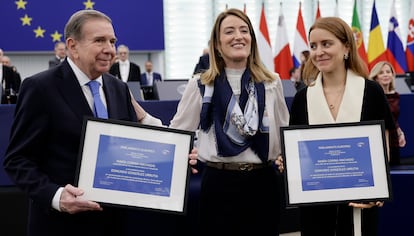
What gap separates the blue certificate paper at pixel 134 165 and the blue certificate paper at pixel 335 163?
489 mm

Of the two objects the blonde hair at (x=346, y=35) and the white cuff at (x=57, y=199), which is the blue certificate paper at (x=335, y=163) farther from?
the white cuff at (x=57, y=199)

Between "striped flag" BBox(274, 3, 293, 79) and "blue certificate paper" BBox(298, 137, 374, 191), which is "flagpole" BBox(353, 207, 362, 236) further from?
"striped flag" BBox(274, 3, 293, 79)

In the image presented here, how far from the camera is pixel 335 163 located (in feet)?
6.73

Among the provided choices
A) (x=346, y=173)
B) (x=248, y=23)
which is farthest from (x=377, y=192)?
(x=248, y=23)

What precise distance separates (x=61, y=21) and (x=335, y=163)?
1176 cm

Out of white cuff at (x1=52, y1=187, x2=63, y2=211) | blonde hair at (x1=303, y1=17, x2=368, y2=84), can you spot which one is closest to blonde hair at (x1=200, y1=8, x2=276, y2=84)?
blonde hair at (x1=303, y1=17, x2=368, y2=84)

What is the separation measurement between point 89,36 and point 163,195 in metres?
0.59

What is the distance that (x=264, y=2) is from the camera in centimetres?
1516

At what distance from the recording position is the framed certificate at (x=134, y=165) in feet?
6.14

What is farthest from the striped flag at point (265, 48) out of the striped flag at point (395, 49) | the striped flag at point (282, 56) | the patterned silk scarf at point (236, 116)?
the patterned silk scarf at point (236, 116)

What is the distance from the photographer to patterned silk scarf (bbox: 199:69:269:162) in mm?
2371

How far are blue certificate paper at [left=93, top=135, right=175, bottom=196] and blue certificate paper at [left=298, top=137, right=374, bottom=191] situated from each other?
1.61 feet

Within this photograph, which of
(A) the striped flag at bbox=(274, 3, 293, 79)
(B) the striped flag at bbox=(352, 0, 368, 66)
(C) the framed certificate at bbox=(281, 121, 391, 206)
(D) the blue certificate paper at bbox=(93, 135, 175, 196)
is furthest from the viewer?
(A) the striped flag at bbox=(274, 3, 293, 79)

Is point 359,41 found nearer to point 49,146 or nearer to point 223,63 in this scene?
point 223,63
